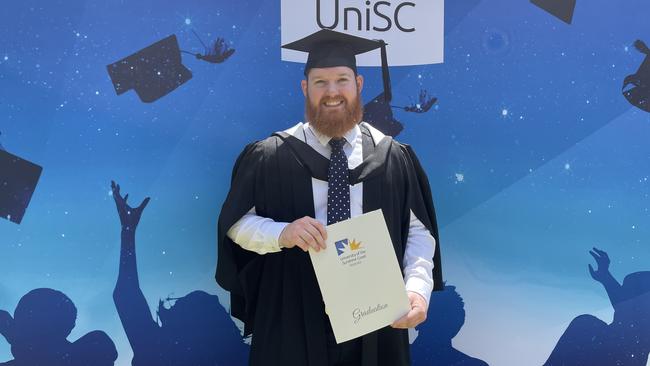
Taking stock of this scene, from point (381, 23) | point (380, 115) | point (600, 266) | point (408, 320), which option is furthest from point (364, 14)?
point (600, 266)

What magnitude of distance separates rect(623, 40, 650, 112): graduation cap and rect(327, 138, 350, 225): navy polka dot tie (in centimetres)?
186

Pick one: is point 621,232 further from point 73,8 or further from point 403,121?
point 73,8

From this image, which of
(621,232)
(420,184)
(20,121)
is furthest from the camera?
(621,232)

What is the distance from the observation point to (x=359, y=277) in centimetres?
212

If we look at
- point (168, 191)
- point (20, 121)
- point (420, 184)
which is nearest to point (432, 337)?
point (420, 184)

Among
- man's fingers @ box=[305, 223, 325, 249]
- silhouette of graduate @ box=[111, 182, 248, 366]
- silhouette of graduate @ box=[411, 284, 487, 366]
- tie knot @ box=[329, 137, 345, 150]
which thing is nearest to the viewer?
man's fingers @ box=[305, 223, 325, 249]

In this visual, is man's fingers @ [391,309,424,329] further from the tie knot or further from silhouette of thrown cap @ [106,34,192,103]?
silhouette of thrown cap @ [106,34,192,103]

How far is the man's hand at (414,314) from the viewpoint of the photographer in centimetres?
217

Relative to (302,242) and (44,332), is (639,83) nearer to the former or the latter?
(302,242)

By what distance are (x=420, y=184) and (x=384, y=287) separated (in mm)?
632

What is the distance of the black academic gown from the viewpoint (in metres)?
2.31

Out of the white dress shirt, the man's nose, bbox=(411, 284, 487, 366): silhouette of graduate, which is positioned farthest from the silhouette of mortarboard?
bbox=(411, 284, 487, 366): silhouette of graduate

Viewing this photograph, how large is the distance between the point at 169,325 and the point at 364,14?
76.1 inches

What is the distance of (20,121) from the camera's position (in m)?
2.83
